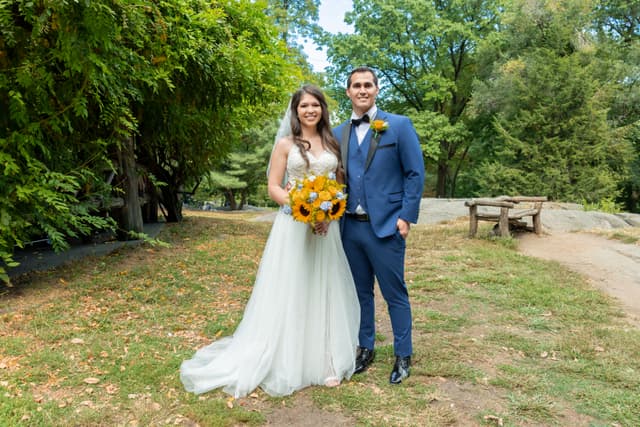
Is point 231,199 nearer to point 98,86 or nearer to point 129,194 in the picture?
point 129,194

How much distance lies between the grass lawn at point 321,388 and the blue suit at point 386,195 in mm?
656

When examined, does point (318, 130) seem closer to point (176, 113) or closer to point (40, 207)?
point (40, 207)

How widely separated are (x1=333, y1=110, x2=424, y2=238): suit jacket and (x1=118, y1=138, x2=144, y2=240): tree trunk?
617 centimetres

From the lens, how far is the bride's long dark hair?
3250 mm

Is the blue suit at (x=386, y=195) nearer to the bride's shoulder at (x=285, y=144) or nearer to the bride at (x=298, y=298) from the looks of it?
the bride at (x=298, y=298)

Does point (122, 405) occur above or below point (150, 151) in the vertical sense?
below

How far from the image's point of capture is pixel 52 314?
445 cm

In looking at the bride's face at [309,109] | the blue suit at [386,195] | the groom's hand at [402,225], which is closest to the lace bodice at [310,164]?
the blue suit at [386,195]

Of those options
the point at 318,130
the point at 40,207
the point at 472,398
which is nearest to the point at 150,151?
the point at 40,207

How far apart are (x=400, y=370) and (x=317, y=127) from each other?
1978 mm

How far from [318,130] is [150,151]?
794 cm

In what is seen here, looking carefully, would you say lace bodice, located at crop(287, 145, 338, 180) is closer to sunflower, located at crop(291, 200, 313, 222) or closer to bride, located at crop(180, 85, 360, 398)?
bride, located at crop(180, 85, 360, 398)

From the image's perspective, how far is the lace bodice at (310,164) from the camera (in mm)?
3221

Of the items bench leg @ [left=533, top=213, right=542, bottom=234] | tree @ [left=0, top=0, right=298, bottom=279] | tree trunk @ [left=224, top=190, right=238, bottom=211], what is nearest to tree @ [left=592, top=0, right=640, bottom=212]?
bench leg @ [left=533, top=213, right=542, bottom=234]
